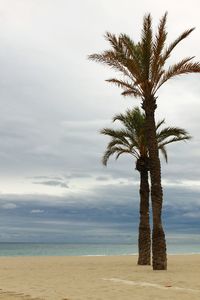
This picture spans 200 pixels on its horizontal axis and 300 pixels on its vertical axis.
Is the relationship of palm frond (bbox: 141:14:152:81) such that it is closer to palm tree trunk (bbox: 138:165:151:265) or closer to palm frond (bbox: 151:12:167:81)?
palm frond (bbox: 151:12:167:81)

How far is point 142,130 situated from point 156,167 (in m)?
4.01

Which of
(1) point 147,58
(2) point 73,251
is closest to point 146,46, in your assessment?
(1) point 147,58

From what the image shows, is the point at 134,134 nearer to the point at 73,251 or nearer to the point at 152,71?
the point at 152,71

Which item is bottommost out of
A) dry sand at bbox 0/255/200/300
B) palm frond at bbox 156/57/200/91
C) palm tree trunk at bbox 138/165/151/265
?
dry sand at bbox 0/255/200/300

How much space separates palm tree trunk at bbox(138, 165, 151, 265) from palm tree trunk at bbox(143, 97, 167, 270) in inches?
153

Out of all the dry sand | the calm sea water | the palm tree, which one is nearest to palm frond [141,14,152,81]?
the palm tree

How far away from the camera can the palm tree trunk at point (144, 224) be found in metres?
27.9

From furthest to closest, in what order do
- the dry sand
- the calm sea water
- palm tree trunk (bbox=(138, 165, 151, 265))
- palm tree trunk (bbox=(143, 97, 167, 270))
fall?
the calm sea water
palm tree trunk (bbox=(138, 165, 151, 265))
palm tree trunk (bbox=(143, 97, 167, 270))
the dry sand

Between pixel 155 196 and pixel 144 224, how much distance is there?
4.59 metres

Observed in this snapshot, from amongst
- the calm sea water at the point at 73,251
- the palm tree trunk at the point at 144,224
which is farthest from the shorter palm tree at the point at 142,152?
the calm sea water at the point at 73,251

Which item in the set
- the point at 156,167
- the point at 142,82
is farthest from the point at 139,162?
the point at 142,82

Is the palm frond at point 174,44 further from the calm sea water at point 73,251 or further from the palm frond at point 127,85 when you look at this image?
the calm sea water at point 73,251

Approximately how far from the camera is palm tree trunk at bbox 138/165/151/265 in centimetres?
2794

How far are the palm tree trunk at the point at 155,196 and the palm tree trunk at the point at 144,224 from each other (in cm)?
389
